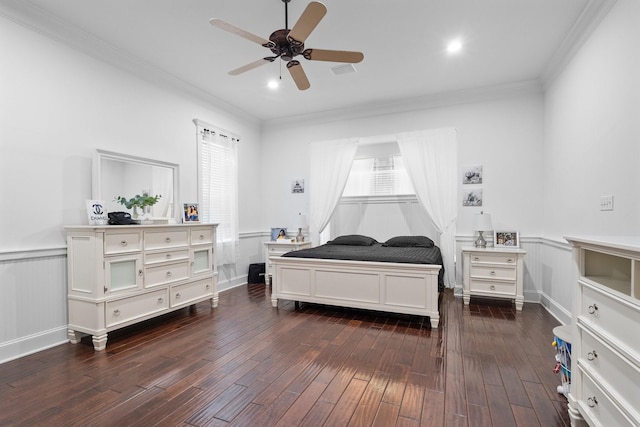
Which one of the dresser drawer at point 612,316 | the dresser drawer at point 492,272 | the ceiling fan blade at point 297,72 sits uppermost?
the ceiling fan blade at point 297,72

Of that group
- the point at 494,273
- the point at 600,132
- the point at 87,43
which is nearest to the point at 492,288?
the point at 494,273

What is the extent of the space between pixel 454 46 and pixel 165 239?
3641 millimetres

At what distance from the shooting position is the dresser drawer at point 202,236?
3.65 meters

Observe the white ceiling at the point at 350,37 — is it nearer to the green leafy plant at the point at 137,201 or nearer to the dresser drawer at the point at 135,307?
the green leafy plant at the point at 137,201

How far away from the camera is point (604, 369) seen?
1.40m

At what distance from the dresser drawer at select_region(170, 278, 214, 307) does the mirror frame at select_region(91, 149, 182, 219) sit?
93 cm

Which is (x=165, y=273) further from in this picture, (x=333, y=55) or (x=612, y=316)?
(x=612, y=316)

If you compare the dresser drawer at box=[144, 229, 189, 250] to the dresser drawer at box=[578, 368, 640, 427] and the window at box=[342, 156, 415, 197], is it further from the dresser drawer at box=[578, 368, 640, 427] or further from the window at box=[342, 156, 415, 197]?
the dresser drawer at box=[578, 368, 640, 427]

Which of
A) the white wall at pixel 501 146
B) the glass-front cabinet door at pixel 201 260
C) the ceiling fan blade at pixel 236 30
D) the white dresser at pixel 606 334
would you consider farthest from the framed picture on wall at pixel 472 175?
the glass-front cabinet door at pixel 201 260

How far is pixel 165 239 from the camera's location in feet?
10.7

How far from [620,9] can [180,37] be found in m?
3.69

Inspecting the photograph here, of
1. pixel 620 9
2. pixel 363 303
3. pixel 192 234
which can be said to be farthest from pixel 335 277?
pixel 620 9

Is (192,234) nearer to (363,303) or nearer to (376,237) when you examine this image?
(363,303)

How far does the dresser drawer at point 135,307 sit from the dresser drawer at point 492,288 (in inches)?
142
